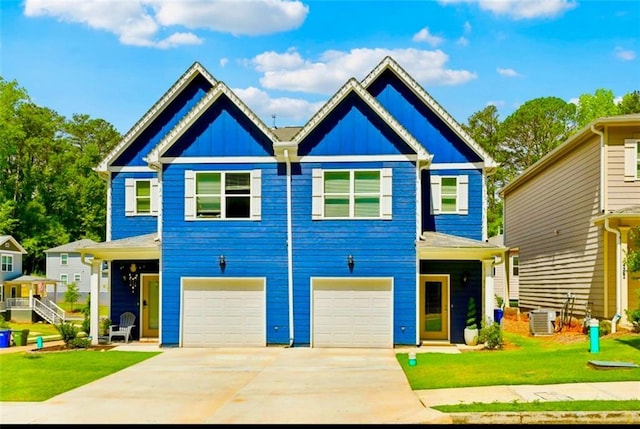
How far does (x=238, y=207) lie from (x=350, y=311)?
4690mm

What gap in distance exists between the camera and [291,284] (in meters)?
21.7

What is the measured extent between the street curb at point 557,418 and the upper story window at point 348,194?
440 inches

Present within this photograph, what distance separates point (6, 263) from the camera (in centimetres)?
5275

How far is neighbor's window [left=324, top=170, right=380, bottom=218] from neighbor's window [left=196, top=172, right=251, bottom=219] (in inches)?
98.8

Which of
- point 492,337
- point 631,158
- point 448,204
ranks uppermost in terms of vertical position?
point 631,158

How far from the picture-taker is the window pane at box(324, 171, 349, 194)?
21.7 m

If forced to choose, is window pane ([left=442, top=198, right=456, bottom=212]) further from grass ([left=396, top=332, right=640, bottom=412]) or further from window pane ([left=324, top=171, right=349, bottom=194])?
grass ([left=396, top=332, right=640, bottom=412])

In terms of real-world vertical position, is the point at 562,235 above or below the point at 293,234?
above

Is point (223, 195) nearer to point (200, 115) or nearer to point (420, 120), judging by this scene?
point (200, 115)

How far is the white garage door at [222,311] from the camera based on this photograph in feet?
→ 71.9

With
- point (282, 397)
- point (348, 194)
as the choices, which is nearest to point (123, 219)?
point (348, 194)

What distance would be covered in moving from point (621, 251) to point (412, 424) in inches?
540

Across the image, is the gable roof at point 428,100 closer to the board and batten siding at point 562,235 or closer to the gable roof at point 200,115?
the board and batten siding at point 562,235

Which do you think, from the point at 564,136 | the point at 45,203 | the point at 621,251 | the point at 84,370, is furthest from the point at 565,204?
the point at 45,203
